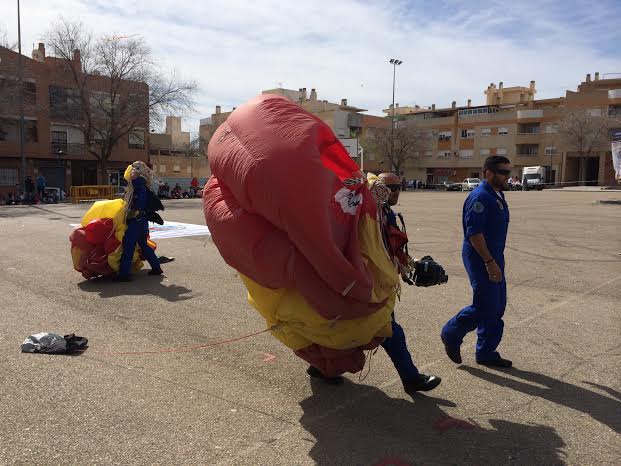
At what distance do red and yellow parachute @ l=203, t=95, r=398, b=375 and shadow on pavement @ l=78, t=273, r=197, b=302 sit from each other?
361 centimetres

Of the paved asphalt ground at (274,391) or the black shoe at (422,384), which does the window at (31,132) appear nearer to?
the paved asphalt ground at (274,391)

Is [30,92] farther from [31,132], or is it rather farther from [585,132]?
[585,132]

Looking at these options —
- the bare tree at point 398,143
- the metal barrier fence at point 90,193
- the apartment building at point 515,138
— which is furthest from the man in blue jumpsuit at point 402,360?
the bare tree at point 398,143

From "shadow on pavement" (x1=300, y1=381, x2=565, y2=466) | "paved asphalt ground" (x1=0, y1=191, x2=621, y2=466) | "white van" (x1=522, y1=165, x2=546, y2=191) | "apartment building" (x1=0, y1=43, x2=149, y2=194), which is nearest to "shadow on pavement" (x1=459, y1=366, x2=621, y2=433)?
"paved asphalt ground" (x1=0, y1=191, x2=621, y2=466)

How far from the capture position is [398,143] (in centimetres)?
7294

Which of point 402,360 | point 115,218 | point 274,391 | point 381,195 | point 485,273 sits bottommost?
Result: point 274,391

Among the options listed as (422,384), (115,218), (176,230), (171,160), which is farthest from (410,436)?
(171,160)

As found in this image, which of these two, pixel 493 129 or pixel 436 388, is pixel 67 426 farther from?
pixel 493 129

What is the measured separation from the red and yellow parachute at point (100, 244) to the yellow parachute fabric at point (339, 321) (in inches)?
188

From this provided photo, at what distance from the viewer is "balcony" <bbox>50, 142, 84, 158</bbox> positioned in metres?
42.4

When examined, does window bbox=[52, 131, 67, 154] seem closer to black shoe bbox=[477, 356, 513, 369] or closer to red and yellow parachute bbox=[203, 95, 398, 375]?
red and yellow parachute bbox=[203, 95, 398, 375]

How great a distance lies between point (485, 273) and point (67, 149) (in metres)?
45.5

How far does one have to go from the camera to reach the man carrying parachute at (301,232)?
2924 mm

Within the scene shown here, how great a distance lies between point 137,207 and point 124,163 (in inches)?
1690
